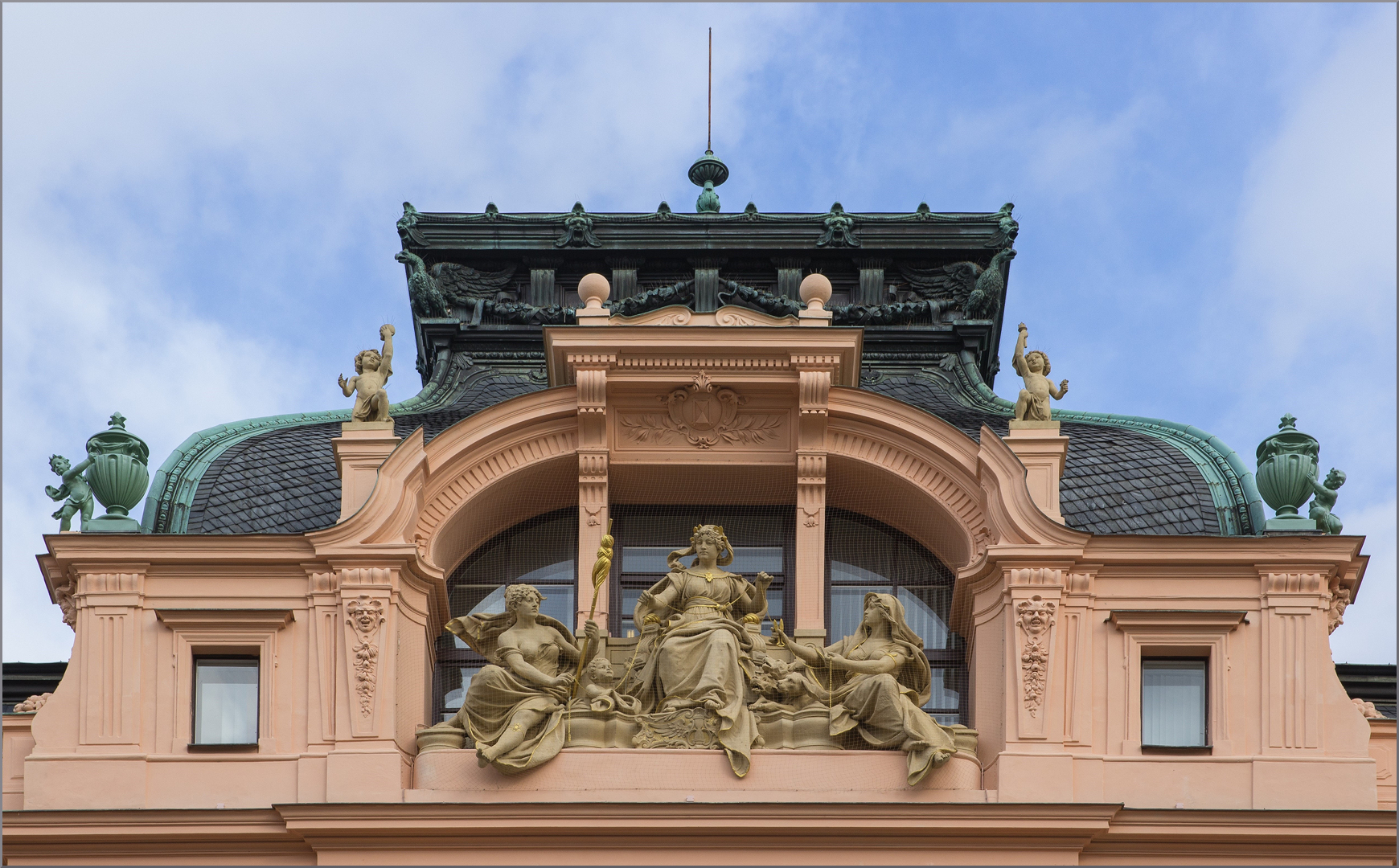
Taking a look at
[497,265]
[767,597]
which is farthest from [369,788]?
[497,265]

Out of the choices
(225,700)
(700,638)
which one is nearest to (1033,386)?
(700,638)

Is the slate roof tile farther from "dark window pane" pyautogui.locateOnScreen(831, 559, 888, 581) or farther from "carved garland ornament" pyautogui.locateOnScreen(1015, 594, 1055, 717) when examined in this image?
"dark window pane" pyautogui.locateOnScreen(831, 559, 888, 581)

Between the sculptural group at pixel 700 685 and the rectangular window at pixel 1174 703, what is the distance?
1802 mm

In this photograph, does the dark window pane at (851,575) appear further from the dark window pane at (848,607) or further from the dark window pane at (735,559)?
the dark window pane at (735,559)

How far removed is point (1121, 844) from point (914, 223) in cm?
963

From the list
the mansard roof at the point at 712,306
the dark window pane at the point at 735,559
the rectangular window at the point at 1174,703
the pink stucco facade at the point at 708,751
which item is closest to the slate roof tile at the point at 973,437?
the mansard roof at the point at 712,306

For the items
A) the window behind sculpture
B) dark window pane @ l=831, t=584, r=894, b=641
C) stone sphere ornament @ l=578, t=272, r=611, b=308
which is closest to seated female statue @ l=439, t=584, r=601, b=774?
the window behind sculpture

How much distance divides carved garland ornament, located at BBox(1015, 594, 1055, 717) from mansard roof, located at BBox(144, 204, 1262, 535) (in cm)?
219

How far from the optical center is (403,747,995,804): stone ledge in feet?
86.5

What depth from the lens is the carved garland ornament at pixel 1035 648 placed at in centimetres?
2702

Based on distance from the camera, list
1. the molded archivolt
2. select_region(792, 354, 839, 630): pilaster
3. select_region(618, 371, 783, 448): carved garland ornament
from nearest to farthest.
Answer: the molded archivolt → select_region(792, 354, 839, 630): pilaster → select_region(618, 371, 783, 448): carved garland ornament

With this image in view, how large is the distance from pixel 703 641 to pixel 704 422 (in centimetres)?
292

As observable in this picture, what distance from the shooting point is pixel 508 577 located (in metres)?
29.5

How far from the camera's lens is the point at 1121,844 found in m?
26.3
